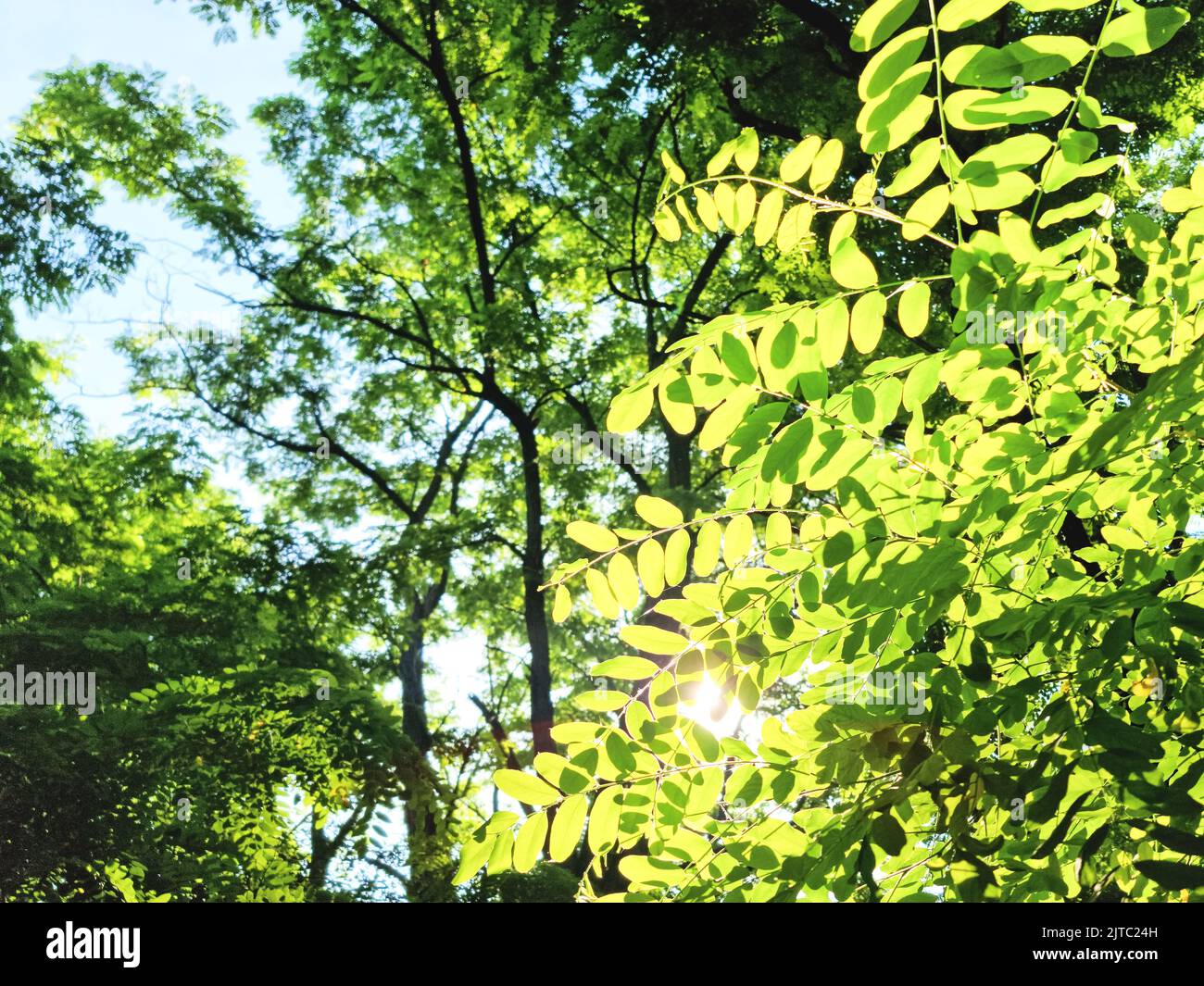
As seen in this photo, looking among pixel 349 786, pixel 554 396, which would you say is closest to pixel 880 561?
pixel 349 786

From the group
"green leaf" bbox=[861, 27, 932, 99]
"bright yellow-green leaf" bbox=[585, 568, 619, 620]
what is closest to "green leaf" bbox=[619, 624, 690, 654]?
"bright yellow-green leaf" bbox=[585, 568, 619, 620]

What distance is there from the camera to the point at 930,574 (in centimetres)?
124

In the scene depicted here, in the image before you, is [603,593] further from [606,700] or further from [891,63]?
[891,63]

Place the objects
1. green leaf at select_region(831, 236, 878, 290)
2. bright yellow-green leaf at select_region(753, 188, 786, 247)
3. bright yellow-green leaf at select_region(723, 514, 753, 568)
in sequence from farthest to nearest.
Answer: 1. bright yellow-green leaf at select_region(753, 188, 786, 247)
2. bright yellow-green leaf at select_region(723, 514, 753, 568)
3. green leaf at select_region(831, 236, 878, 290)

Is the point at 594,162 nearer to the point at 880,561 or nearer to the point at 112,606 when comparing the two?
the point at 112,606

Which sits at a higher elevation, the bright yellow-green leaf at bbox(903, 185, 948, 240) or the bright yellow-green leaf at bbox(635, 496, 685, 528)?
the bright yellow-green leaf at bbox(903, 185, 948, 240)

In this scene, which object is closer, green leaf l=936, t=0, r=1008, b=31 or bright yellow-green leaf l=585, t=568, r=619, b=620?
green leaf l=936, t=0, r=1008, b=31

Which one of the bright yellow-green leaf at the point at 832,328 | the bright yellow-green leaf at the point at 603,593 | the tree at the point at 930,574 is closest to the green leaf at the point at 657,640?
the tree at the point at 930,574

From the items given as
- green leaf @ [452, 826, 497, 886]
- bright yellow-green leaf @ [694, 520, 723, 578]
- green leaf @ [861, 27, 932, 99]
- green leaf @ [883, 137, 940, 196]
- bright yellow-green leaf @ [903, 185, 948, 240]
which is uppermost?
green leaf @ [861, 27, 932, 99]

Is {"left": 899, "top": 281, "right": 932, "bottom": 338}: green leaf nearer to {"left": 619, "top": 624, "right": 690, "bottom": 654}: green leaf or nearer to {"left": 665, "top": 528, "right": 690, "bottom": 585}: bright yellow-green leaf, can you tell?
{"left": 665, "top": 528, "right": 690, "bottom": 585}: bright yellow-green leaf

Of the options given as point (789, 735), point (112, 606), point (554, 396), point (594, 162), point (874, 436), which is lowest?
point (789, 735)

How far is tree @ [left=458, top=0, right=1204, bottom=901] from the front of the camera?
1245 millimetres

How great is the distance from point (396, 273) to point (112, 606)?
6.79m
